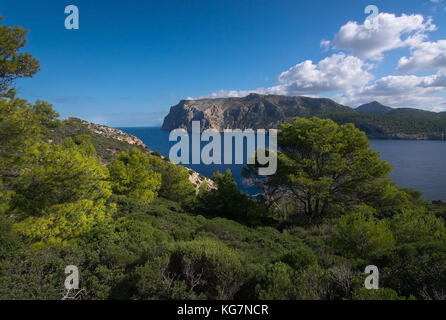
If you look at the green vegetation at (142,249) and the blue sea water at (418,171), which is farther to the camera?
the blue sea water at (418,171)

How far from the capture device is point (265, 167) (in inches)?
682

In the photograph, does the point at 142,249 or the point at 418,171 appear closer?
the point at 142,249

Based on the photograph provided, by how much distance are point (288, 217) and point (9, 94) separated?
18.8 metres

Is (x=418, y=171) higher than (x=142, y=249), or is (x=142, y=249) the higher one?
(x=142, y=249)

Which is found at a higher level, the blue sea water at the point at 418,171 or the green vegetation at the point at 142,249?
the green vegetation at the point at 142,249

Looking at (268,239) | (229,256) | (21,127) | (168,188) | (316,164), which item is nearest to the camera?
(229,256)

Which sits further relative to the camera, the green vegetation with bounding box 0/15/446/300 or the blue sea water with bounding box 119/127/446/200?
the blue sea water with bounding box 119/127/446/200

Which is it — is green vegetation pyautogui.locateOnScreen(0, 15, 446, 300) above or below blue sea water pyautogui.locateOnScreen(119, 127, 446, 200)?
above

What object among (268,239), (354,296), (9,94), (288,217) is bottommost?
(288,217)

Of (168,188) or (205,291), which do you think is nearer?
(205,291)

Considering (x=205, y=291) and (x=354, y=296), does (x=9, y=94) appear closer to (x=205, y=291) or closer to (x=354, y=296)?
(x=205, y=291)
